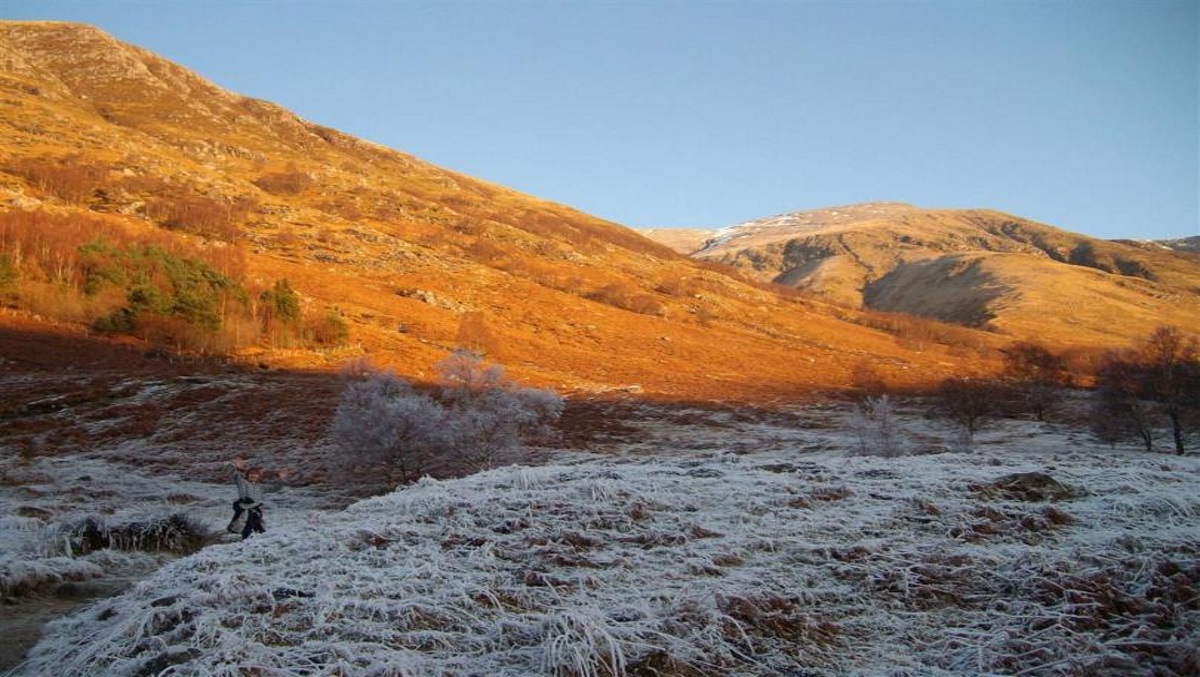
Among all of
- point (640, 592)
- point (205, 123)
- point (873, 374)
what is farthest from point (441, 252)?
point (640, 592)

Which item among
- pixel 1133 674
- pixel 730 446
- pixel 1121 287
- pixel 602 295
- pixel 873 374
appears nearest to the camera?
pixel 1133 674

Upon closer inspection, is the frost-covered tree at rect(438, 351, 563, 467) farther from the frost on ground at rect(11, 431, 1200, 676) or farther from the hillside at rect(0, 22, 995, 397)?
the hillside at rect(0, 22, 995, 397)

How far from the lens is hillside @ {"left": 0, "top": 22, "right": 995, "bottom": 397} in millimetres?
47375

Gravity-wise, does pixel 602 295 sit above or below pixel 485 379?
above

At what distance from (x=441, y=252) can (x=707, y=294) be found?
138ft

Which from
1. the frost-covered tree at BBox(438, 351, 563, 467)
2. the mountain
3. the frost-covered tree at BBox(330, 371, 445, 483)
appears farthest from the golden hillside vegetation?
the mountain

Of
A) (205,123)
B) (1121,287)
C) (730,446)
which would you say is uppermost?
(205,123)

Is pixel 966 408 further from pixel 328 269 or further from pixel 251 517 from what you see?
pixel 328 269

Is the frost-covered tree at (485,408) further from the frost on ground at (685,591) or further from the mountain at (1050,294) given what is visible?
the mountain at (1050,294)

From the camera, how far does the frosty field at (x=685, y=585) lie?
5.00 metres

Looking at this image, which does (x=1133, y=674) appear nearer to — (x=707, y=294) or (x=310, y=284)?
(x=310, y=284)

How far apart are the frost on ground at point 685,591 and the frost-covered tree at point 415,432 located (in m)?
12.4

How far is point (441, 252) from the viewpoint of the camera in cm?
8888

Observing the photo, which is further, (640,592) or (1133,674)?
(640,592)
